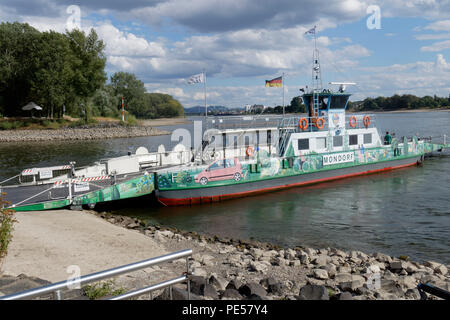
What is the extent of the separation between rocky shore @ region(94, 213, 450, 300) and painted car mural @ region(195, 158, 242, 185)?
545cm

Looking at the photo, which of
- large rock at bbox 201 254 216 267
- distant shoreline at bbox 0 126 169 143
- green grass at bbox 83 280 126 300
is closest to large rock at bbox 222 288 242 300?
green grass at bbox 83 280 126 300

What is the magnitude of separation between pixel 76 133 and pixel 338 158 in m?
51.5

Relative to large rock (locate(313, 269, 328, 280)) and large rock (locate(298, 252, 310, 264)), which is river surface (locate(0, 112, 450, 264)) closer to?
large rock (locate(298, 252, 310, 264))

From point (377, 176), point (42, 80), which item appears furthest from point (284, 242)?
point (42, 80)

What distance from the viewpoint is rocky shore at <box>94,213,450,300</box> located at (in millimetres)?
6901

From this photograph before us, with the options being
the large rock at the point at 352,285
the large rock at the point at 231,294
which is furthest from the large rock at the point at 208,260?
the large rock at the point at 352,285

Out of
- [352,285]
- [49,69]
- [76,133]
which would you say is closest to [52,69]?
[49,69]

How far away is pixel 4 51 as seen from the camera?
69438 millimetres

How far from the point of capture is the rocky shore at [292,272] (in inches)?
272

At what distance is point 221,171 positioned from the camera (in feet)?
62.1

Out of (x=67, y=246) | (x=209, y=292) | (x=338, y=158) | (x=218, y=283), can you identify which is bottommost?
(x=67, y=246)

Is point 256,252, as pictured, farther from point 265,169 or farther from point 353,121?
point 353,121

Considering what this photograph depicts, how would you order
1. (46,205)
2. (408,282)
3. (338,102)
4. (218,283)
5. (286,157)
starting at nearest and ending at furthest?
(218,283)
(408,282)
(46,205)
(286,157)
(338,102)
